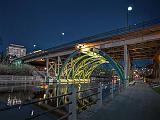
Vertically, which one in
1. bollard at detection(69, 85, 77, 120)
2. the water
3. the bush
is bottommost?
the water

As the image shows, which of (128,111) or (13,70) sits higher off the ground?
(13,70)

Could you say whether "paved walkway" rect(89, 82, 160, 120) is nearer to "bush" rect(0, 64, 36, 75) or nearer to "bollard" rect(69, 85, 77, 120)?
"bollard" rect(69, 85, 77, 120)

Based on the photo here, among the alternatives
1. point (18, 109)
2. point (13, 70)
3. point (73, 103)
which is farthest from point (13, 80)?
point (73, 103)

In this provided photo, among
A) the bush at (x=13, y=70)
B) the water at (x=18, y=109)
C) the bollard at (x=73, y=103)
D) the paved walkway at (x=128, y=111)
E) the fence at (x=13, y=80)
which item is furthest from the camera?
the bush at (x=13, y=70)

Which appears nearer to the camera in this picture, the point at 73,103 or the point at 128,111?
the point at 73,103

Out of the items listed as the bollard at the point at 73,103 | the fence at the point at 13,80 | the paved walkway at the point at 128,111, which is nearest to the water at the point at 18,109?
the bollard at the point at 73,103

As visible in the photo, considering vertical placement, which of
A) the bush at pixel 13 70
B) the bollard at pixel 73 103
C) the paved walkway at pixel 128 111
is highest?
the bush at pixel 13 70

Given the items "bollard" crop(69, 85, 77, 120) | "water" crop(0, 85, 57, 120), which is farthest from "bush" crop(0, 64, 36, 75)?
"bollard" crop(69, 85, 77, 120)

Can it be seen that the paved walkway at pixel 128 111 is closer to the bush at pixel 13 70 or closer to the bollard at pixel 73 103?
the bollard at pixel 73 103

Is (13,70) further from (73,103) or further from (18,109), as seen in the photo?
(73,103)

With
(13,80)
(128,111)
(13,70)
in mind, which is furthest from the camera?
(13,70)

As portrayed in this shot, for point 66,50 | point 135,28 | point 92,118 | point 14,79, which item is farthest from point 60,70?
point 92,118

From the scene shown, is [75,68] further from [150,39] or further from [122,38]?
[150,39]

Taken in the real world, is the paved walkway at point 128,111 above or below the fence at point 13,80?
below
